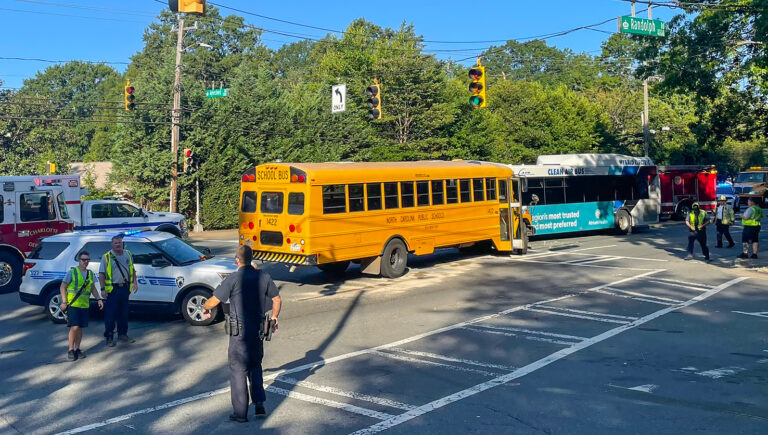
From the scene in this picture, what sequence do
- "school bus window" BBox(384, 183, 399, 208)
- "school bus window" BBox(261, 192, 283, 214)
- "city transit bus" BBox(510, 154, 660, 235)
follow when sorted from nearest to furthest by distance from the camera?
"school bus window" BBox(261, 192, 283, 214), "school bus window" BBox(384, 183, 399, 208), "city transit bus" BBox(510, 154, 660, 235)

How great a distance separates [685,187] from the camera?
36.1m

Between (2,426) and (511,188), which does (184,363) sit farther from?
(511,188)

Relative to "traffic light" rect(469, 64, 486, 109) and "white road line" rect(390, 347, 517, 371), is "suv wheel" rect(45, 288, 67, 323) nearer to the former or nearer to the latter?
"white road line" rect(390, 347, 517, 371)

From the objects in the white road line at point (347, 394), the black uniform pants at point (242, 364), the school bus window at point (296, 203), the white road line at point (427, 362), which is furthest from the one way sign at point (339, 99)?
the black uniform pants at point (242, 364)

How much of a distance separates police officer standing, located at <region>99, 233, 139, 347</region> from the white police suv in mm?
1354

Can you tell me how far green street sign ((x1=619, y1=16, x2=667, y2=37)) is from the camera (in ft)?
61.1

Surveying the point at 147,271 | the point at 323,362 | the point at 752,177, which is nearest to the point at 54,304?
the point at 147,271

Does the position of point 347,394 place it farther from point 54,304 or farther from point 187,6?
point 187,6

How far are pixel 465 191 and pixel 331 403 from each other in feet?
43.1


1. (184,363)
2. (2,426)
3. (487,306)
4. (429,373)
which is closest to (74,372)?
(184,363)

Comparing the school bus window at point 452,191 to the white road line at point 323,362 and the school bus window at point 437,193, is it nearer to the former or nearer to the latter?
the school bus window at point 437,193

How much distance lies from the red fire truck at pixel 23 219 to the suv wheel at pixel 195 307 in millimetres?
6371

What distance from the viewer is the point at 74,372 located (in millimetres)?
9250

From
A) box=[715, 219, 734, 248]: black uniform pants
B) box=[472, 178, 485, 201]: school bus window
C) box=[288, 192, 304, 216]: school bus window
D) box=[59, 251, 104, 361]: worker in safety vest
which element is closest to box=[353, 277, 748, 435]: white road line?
box=[59, 251, 104, 361]: worker in safety vest
